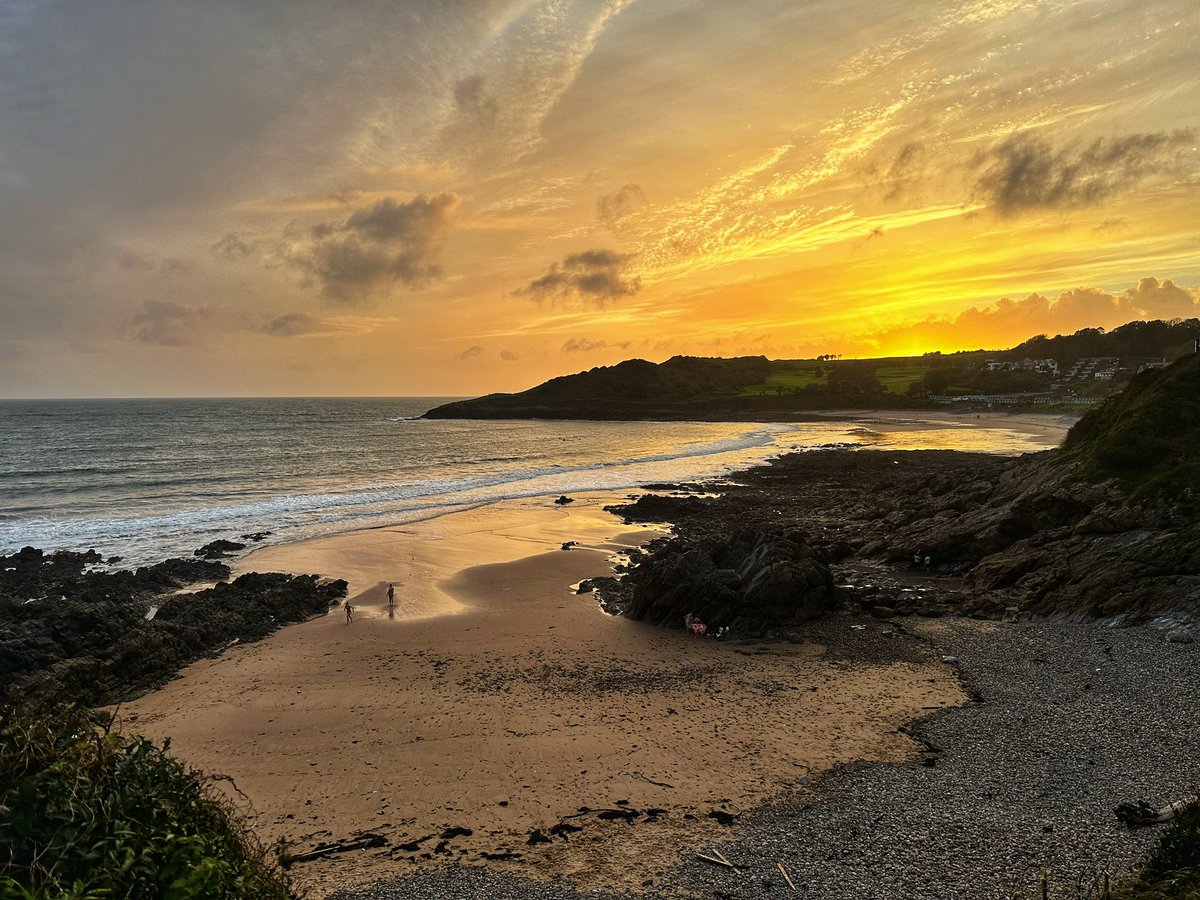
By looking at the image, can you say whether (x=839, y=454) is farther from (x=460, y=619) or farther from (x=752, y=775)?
(x=752, y=775)

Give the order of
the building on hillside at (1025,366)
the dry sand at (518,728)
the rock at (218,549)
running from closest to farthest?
the dry sand at (518,728), the rock at (218,549), the building on hillside at (1025,366)

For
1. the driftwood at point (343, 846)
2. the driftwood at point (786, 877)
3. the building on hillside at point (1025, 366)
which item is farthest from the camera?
the building on hillside at point (1025, 366)

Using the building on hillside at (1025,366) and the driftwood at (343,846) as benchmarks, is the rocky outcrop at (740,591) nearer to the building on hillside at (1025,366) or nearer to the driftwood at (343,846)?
the driftwood at (343,846)

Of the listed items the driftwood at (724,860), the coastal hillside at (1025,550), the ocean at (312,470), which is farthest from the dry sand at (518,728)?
the ocean at (312,470)

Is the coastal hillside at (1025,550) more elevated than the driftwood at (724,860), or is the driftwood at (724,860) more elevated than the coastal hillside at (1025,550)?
the coastal hillside at (1025,550)

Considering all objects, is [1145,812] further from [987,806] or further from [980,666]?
[980,666]

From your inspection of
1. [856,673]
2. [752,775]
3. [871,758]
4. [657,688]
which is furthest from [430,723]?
[856,673]

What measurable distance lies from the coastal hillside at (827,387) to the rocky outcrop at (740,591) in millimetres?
105135

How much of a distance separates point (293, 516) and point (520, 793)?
109 feet

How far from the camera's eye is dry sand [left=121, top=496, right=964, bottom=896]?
34.2 feet

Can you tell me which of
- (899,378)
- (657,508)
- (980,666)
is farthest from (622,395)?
(980,666)

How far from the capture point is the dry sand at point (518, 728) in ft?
34.2

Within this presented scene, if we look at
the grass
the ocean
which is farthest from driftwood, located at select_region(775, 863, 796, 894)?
the grass

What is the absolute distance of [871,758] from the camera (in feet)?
39.6
